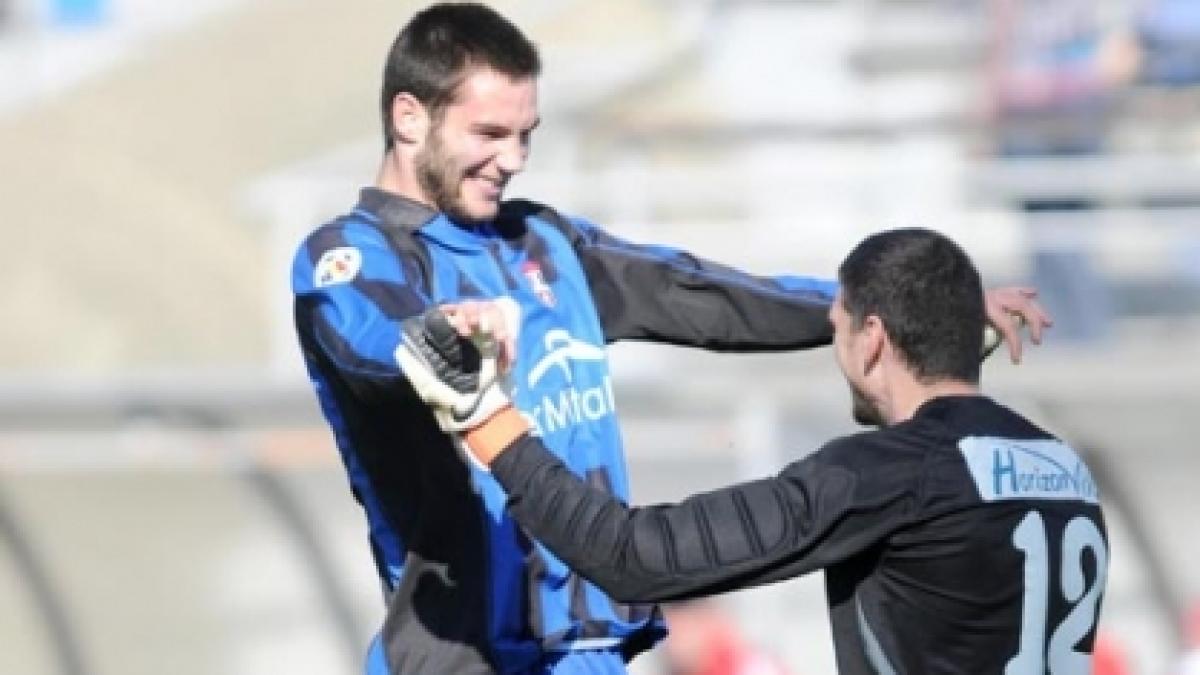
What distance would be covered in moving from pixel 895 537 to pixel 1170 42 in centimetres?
897

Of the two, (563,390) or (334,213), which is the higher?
(334,213)

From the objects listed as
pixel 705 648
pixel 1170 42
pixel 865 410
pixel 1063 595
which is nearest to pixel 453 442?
pixel 865 410

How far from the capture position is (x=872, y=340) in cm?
370

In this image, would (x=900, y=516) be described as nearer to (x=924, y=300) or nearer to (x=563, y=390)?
(x=924, y=300)

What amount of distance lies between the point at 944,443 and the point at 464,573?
0.78 m

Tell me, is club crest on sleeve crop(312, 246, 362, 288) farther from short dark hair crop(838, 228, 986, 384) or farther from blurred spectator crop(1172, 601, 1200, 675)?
blurred spectator crop(1172, 601, 1200, 675)

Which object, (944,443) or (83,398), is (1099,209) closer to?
(83,398)

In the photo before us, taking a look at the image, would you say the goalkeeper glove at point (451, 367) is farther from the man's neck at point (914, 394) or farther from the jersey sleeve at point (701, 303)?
the jersey sleeve at point (701, 303)

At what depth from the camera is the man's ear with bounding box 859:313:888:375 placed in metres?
3.68

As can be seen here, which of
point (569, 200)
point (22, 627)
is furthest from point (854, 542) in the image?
point (569, 200)

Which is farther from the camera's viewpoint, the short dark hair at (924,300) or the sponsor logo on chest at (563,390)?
the sponsor logo on chest at (563,390)

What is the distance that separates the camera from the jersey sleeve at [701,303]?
443cm

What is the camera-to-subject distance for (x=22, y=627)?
9203 millimetres

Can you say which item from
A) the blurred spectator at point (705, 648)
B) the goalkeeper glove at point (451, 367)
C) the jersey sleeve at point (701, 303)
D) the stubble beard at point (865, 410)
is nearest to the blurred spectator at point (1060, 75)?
the blurred spectator at point (705, 648)
